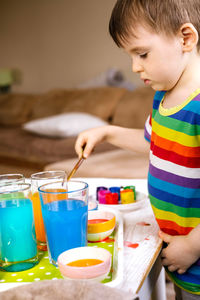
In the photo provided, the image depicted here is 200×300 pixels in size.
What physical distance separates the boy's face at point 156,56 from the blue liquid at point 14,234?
0.43 metres

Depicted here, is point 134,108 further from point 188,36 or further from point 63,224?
point 63,224

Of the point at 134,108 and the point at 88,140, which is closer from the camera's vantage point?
the point at 88,140

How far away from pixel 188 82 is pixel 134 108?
7.21 feet

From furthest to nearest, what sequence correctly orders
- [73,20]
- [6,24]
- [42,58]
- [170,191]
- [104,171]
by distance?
1. [6,24]
2. [42,58]
3. [73,20]
4. [104,171]
5. [170,191]

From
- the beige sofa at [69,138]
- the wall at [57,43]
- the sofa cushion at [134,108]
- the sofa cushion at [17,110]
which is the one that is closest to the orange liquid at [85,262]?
the beige sofa at [69,138]

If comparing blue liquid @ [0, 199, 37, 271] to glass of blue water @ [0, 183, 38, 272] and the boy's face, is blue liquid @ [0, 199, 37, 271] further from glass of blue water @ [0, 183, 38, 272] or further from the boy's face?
the boy's face

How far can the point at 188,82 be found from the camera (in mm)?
915

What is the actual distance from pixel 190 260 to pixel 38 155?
89.6 inches

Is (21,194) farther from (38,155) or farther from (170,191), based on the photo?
(38,155)

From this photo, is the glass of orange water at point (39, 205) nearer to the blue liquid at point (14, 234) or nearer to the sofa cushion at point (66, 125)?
the blue liquid at point (14, 234)

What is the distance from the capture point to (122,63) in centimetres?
389

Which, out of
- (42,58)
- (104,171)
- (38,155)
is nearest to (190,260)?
(104,171)

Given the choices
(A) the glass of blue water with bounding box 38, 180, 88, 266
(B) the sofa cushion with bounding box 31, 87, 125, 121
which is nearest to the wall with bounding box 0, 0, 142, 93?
(B) the sofa cushion with bounding box 31, 87, 125, 121

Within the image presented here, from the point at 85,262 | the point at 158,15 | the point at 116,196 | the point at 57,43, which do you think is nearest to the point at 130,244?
the point at 85,262
